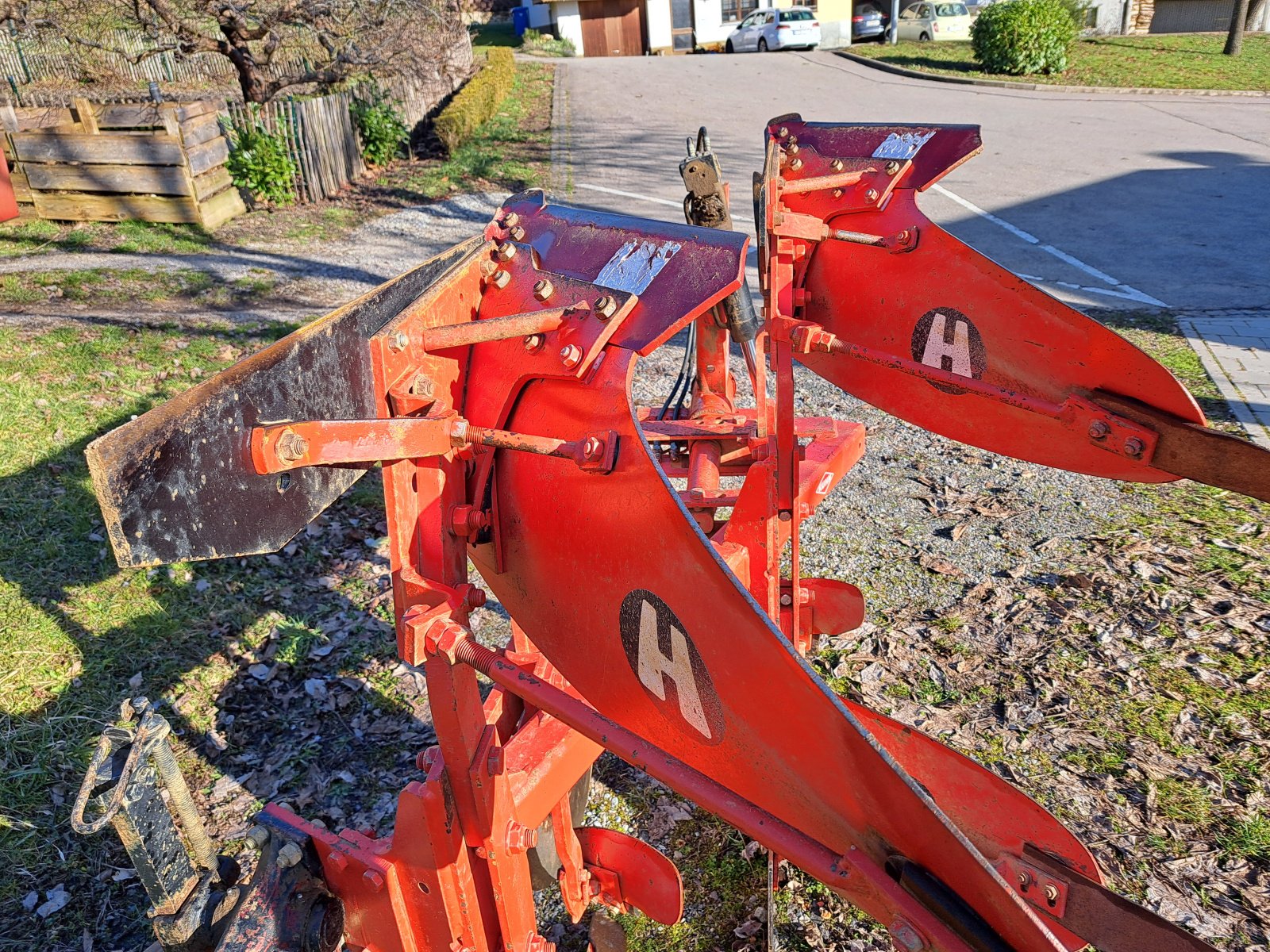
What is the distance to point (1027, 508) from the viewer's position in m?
5.96

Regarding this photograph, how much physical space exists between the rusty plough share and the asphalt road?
7283 mm

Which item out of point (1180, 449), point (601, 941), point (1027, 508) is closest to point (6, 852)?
point (601, 941)

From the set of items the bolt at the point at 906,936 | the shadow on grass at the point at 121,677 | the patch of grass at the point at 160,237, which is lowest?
the shadow on grass at the point at 121,677

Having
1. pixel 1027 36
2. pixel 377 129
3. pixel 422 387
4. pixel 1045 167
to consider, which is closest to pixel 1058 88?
pixel 1027 36

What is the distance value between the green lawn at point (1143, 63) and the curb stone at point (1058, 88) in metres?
0.27

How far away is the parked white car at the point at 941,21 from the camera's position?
28234 mm

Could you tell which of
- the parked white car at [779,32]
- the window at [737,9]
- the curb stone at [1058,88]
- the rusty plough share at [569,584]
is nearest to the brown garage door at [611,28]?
the window at [737,9]

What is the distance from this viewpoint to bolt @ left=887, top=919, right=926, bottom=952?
5.03 ft

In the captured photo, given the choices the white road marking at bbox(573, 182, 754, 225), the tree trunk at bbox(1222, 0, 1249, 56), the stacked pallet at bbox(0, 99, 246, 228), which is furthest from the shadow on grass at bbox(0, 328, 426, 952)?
the tree trunk at bbox(1222, 0, 1249, 56)

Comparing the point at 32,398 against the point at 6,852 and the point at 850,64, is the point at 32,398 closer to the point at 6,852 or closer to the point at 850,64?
the point at 6,852

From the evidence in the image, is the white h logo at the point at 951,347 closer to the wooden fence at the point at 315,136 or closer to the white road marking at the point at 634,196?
the white road marking at the point at 634,196

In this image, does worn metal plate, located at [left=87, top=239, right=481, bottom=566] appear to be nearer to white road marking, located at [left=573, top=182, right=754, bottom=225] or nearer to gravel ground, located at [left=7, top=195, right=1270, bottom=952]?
gravel ground, located at [left=7, top=195, right=1270, bottom=952]

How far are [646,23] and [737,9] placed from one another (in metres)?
3.51

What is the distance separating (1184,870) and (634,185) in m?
12.5
